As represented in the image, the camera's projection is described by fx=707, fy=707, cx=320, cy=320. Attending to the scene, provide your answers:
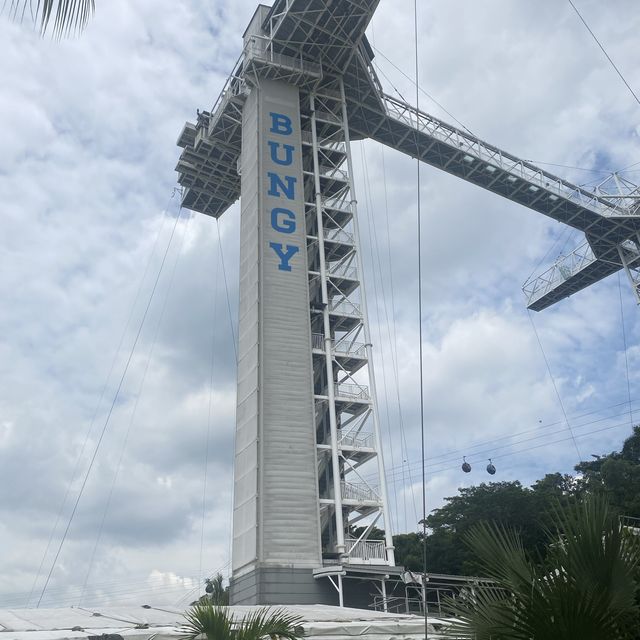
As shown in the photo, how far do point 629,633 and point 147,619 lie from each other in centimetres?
1415

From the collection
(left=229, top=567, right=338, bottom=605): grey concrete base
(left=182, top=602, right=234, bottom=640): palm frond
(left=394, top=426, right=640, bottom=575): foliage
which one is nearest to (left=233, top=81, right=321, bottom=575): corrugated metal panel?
(left=229, top=567, right=338, bottom=605): grey concrete base

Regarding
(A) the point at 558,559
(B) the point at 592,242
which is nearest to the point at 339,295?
(B) the point at 592,242

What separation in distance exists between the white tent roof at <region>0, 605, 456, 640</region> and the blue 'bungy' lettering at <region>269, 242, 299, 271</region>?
82.2 ft

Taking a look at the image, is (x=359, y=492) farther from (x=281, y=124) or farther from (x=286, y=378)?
(x=281, y=124)

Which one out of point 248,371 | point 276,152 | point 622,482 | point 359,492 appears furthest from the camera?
point 622,482

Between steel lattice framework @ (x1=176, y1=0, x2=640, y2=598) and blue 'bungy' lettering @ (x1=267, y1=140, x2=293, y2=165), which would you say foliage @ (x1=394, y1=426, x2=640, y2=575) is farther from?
blue 'bungy' lettering @ (x1=267, y1=140, x2=293, y2=165)

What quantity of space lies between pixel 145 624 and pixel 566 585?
12.9 meters

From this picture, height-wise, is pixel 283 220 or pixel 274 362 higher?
pixel 283 220

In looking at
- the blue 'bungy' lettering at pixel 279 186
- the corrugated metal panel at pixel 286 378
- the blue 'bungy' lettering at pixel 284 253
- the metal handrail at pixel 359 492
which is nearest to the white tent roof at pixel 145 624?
the corrugated metal panel at pixel 286 378

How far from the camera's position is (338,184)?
1930 inches

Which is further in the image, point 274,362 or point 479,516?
point 479,516

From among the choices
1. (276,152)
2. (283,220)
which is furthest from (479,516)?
(276,152)

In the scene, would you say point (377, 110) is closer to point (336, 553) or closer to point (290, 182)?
point (290, 182)

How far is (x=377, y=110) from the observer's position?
173ft
